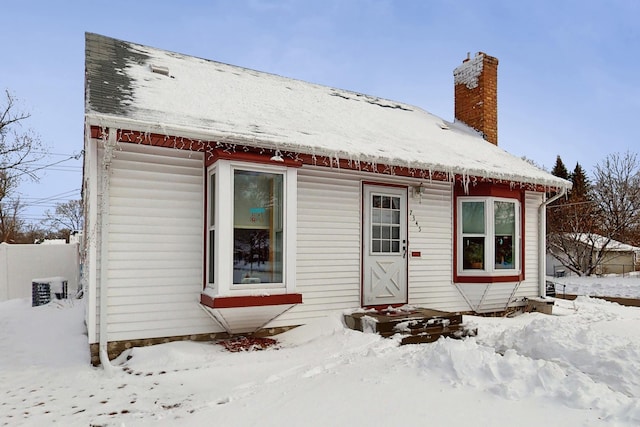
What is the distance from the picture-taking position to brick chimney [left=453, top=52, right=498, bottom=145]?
10281 millimetres

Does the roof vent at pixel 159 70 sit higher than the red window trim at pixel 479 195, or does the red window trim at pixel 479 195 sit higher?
the roof vent at pixel 159 70

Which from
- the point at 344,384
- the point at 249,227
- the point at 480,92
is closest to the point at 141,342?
the point at 249,227

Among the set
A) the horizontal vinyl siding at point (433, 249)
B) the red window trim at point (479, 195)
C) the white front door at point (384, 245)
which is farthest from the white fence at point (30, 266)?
the red window trim at point (479, 195)

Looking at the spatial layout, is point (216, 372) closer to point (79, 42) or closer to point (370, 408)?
point (370, 408)

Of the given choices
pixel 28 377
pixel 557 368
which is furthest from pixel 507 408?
pixel 28 377

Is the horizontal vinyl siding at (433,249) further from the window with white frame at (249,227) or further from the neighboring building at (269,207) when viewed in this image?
the window with white frame at (249,227)

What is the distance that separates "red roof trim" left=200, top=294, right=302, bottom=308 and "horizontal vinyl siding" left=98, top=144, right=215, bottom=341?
0.39m

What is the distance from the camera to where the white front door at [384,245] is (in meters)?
6.70

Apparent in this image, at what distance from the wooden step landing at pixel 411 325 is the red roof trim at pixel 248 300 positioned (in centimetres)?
106

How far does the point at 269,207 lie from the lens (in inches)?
214

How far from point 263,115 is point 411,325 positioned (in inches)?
150

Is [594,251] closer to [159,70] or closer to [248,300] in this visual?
[248,300]

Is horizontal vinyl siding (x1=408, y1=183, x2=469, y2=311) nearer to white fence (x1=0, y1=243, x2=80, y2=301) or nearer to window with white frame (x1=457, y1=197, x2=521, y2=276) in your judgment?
window with white frame (x1=457, y1=197, x2=521, y2=276)

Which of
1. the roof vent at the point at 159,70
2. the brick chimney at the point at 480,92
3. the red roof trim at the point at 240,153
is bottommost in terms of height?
the red roof trim at the point at 240,153
